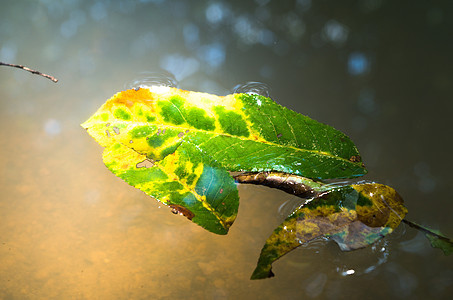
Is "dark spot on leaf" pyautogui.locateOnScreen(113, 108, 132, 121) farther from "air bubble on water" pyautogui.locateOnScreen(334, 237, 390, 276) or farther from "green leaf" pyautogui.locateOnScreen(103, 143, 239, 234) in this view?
"air bubble on water" pyautogui.locateOnScreen(334, 237, 390, 276)

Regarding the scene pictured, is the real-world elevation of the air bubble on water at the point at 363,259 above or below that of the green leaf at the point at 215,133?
below

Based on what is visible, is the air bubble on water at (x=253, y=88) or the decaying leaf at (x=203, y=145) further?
the air bubble on water at (x=253, y=88)

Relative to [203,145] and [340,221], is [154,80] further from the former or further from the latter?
[340,221]

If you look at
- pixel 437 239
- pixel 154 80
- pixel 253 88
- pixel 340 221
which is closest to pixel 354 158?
pixel 340 221

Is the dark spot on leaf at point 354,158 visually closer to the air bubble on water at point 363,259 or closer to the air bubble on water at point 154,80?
the air bubble on water at point 363,259

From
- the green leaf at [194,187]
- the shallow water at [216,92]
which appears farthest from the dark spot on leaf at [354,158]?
the green leaf at [194,187]
